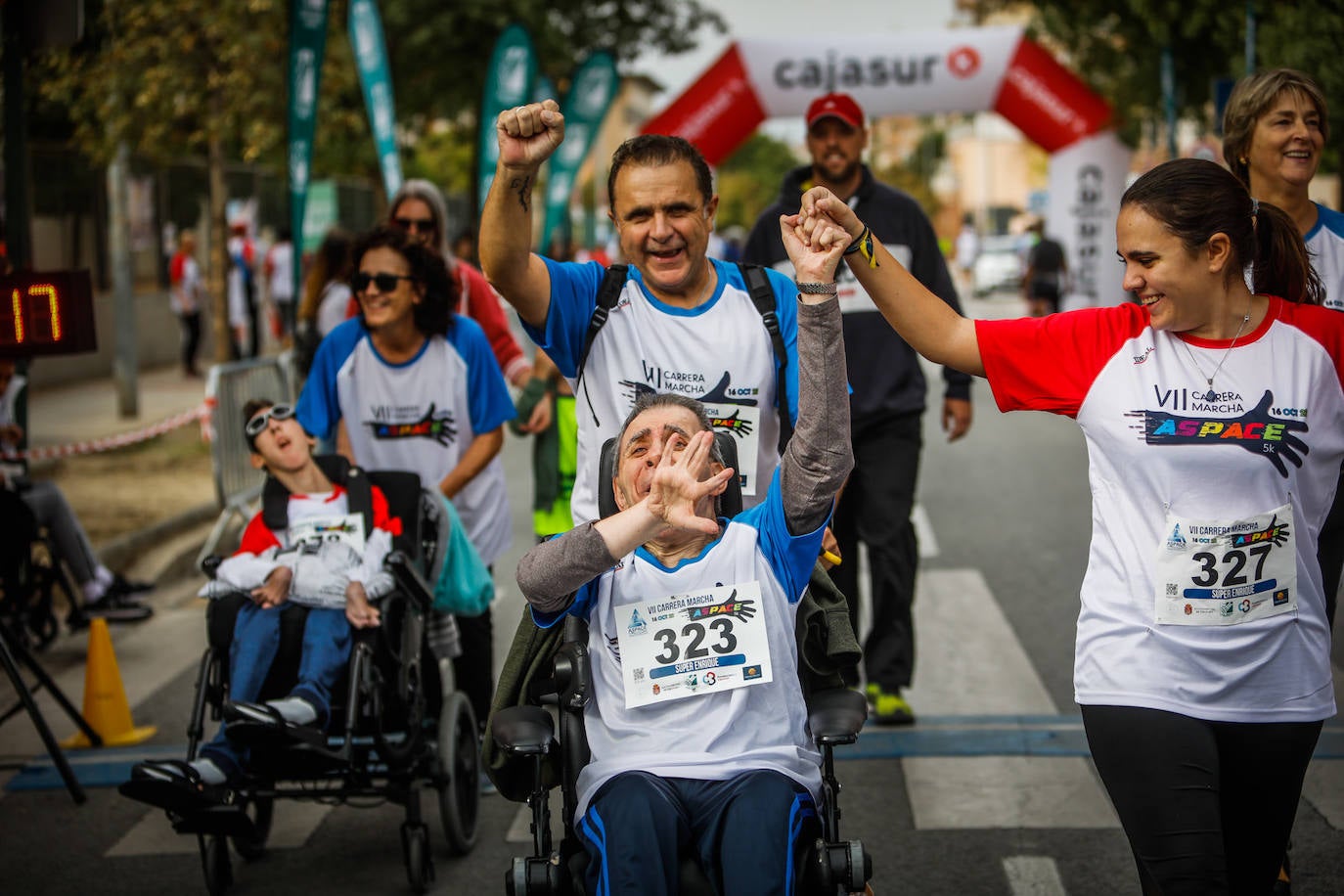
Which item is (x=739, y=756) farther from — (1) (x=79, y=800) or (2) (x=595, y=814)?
(1) (x=79, y=800)

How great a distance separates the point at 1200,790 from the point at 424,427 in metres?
3.43

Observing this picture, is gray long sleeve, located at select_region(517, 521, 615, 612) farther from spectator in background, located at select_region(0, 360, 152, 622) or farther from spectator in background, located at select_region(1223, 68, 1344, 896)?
spectator in background, located at select_region(0, 360, 152, 622)

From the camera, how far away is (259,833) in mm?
5070

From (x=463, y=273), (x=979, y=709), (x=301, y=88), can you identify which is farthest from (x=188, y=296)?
(x=979, y=709)

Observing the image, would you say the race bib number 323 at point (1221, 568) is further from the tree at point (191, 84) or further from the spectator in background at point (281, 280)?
the spectator in background at point (281, 280)

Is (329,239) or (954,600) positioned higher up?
(329,239)

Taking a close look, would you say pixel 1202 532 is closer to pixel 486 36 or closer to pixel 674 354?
pixel 674 354

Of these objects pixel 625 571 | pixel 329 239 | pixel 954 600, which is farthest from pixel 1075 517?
Result: pixel 625 571

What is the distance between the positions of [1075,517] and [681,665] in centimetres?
788

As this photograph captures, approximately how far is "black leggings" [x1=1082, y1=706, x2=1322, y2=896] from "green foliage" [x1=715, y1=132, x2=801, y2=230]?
199ft

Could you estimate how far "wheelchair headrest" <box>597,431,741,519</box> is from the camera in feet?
12.6

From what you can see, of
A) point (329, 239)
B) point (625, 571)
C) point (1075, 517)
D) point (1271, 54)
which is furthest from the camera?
point (1271, 54)

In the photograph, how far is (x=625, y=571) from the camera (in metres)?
3.72

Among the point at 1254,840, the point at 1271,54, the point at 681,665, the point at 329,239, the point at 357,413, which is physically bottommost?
the point at 1254,840
